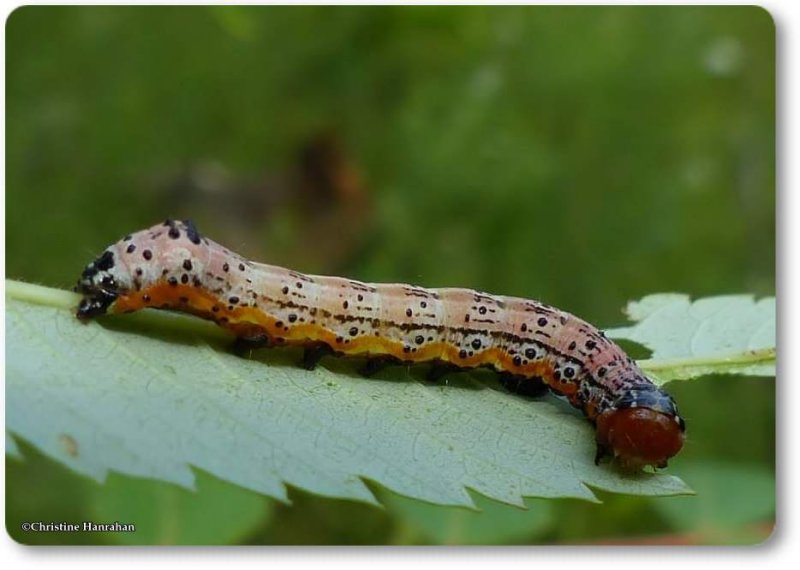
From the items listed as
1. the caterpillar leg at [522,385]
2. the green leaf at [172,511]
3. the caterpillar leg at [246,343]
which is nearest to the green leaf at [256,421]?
the caterpillar leg at [246,343]

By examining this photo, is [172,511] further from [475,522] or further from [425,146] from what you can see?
[425,146]

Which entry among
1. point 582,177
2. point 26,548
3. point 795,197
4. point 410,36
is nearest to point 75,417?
point 26,548

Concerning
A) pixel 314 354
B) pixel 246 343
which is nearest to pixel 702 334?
pixel 314 354

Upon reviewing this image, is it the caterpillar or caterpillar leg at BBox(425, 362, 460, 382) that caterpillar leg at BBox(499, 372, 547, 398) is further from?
caterpillar leg at BBox(425, 362, 460, 382)

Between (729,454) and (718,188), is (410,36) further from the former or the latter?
(729,454)

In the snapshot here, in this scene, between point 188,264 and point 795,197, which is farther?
point 795,197

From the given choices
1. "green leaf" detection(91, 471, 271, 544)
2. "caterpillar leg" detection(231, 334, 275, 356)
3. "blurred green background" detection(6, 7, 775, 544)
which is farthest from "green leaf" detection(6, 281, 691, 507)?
"blurred green background" detection(6, 7, 775, 544)
